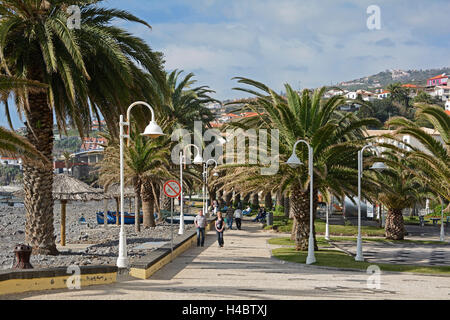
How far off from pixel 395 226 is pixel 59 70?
2345 cm

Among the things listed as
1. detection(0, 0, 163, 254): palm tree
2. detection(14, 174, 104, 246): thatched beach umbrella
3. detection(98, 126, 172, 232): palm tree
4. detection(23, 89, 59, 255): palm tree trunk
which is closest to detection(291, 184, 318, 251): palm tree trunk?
detection(0, 0, 163, 254): palm tree

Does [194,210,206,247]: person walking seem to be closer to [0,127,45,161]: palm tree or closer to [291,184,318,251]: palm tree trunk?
[291,184,318,251]: palm tree trunk

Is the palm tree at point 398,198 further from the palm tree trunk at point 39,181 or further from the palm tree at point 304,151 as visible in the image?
the palm tree trunk at point 39,181

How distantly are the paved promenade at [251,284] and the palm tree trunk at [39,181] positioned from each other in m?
4.59

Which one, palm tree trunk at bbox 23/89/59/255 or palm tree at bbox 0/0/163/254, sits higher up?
palm tree at bbox 0/0/163/254

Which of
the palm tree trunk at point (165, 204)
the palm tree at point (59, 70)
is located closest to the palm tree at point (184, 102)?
the palm tree trunk at point (165, 204)

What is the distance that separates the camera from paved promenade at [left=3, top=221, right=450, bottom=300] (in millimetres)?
10555

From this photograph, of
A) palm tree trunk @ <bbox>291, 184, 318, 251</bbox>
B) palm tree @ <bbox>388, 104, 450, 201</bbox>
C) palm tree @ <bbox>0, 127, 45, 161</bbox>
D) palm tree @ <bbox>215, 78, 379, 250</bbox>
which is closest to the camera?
palm tree @ <bbox>0, 127, 45, 161</bbox>

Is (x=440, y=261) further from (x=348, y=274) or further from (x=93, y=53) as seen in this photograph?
(x=93, y=53)

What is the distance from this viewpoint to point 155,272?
46.3 ft

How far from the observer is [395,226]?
31.9m

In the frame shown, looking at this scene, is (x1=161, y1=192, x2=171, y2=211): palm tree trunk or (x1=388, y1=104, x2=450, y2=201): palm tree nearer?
(x1=388, y1=104, x2=450, y2=201): palm tree

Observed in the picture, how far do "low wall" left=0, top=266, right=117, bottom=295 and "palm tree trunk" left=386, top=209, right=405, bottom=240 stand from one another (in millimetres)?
23833

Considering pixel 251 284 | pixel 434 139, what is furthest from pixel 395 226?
pixel 251 284
